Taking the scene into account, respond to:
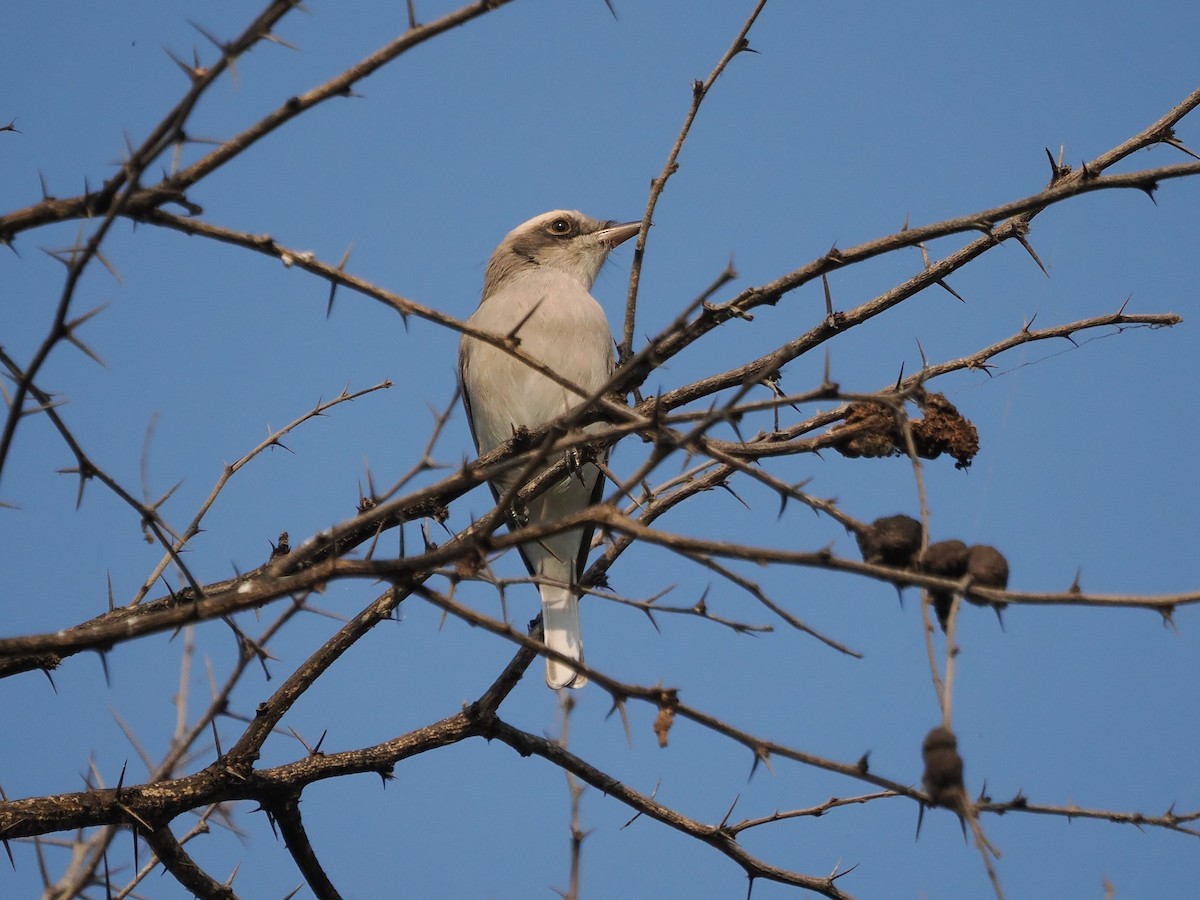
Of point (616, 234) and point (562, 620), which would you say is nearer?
point (562, 620)

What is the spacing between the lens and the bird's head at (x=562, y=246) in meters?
7.89

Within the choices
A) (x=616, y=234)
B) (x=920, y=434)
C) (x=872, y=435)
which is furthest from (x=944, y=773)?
(x=616, y=234)

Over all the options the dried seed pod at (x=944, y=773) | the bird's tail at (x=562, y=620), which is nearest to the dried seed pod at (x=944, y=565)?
the dried seed pod at (x=944, y=773)

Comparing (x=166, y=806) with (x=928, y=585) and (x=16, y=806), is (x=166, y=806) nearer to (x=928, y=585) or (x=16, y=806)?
(x=16, y=806)

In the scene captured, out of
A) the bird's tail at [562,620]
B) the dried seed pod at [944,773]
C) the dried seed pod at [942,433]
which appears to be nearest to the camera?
the dried seed pod at [944,773]

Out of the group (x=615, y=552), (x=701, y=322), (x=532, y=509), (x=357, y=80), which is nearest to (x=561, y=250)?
(x=532, y=509)

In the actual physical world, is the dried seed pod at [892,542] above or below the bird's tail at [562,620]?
below

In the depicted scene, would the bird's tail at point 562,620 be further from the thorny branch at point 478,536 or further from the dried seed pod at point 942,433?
the dried seed pod at point 942,433

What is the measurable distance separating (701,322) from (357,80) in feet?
4.08

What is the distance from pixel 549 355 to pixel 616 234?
Answer: 141cm

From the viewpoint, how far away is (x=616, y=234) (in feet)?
26.0

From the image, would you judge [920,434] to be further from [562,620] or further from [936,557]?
[562,620]

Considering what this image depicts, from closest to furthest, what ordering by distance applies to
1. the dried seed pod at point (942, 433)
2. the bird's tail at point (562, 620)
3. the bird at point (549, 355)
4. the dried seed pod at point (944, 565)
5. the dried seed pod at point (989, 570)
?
the dried seed pod at point (989, 570), the dried seed pod at point (944, 565), the dried seed pod at point (942, 433), the bird's tail at point (562, 620), the bird at point (549, 355)

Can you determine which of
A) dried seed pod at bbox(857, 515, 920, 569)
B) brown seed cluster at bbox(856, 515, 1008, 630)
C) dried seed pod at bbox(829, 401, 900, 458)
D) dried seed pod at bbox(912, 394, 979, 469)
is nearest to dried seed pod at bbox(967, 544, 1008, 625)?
brown seed cluster at bbox(856, 515, 1008, 630)
